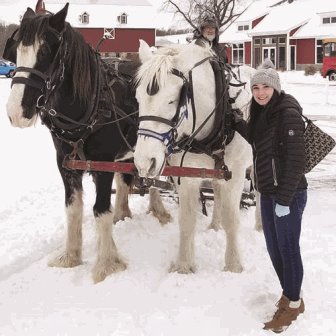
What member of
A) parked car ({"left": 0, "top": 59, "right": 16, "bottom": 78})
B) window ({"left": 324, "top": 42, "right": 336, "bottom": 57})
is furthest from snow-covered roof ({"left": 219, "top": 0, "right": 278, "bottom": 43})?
parked car ({"left": 0, "top": 59, "right": 16, "bottom": 78})

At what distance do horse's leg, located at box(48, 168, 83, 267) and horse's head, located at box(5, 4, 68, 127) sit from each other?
1190 mm

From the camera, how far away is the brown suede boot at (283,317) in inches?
139

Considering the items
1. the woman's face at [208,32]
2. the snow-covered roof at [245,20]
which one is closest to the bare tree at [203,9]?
the snow-covered roof at [245,20]

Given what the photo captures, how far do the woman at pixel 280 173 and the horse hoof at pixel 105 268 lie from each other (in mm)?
1583

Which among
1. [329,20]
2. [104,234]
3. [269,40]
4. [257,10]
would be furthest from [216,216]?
[257,10]

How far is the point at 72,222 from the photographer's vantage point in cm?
499

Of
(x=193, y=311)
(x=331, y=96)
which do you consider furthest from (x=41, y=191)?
(x=331, y=96)

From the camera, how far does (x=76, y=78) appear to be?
13.9 ft

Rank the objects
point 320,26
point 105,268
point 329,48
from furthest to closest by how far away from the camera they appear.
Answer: point 320,26, point 329,48, point 105,268

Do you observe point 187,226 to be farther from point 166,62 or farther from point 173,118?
point 166,62

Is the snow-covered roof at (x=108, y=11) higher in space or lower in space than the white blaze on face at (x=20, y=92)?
higher

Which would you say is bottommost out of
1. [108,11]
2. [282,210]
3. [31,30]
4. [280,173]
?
[282,210]

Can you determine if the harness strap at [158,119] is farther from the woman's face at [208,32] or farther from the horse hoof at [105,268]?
the woman's face at [208,32]

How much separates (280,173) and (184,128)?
2.79 ft
